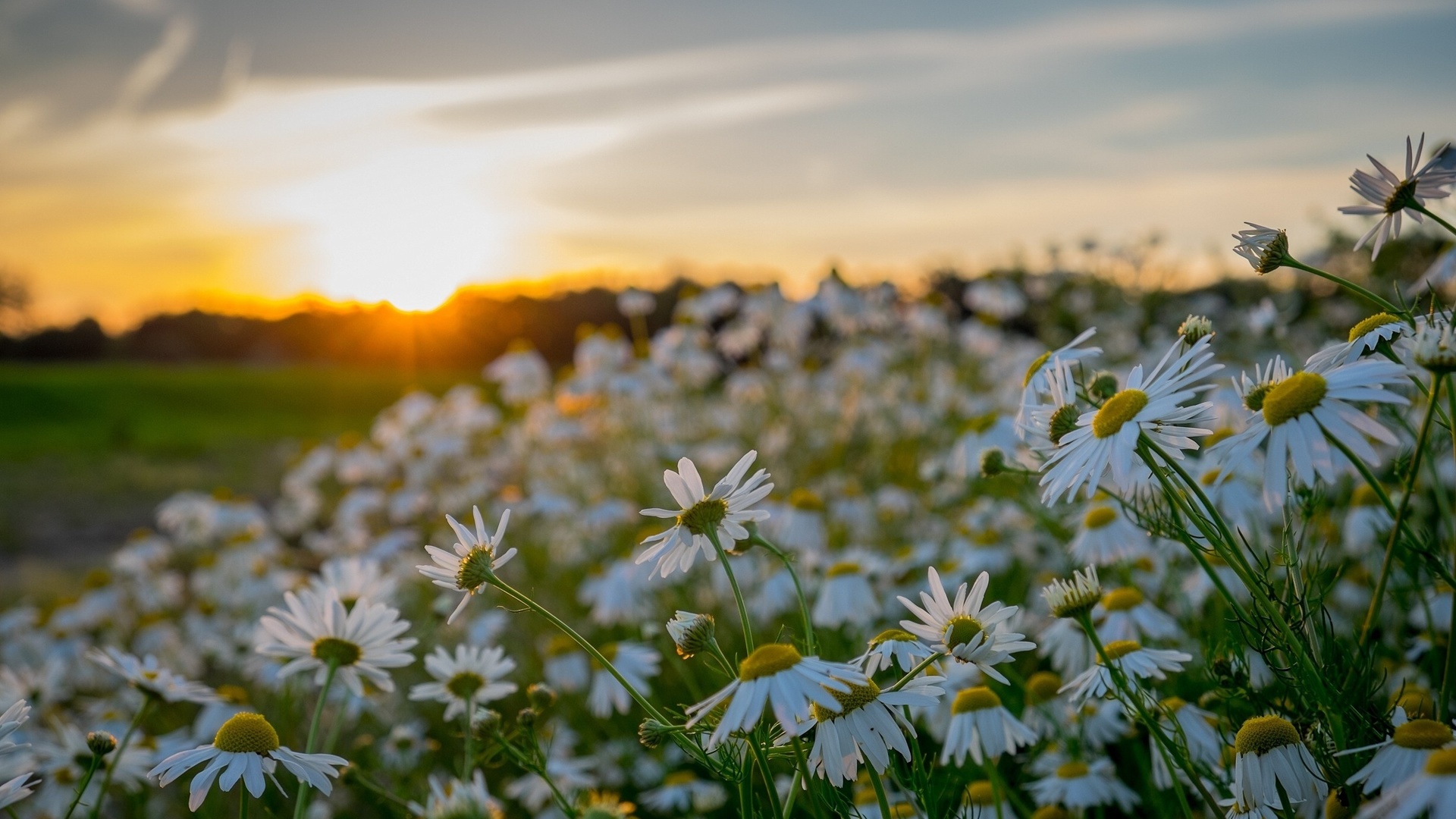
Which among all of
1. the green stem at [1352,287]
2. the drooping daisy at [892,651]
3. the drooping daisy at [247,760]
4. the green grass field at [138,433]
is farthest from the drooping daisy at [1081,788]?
the green grass field at [138,433]

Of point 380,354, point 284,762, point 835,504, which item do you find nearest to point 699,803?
point 284,762

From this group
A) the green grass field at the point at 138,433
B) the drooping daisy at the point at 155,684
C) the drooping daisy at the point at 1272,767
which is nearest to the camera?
the drooping daisy at the point at 1272,767

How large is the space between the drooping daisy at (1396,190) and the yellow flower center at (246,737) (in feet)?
→ 5.93

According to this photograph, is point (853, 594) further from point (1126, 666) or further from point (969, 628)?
point (969, 628)

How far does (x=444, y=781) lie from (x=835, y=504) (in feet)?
7.15

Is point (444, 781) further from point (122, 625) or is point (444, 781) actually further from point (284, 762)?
point (122, 625)

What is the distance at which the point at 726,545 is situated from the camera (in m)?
1.60

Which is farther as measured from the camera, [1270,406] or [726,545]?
[726,545]

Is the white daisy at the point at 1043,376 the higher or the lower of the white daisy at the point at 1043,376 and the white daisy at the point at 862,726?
the higher

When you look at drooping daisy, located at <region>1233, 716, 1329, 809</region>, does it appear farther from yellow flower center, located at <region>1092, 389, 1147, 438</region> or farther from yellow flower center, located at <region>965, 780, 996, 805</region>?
yellow flower center, located at <region>965, 780, 996, 805</region>

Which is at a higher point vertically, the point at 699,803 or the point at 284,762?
the point at 284,762

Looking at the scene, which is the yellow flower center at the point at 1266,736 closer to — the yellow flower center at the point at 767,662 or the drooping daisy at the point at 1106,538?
the yellow flower center at the point at 767,662

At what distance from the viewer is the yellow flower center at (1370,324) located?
1.39 meters

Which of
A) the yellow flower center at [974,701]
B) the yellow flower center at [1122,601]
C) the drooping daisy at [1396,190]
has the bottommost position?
the yellow flower center at [974,701]
